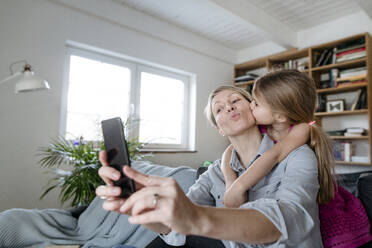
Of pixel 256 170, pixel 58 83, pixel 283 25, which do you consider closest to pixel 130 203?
pixel 256 170

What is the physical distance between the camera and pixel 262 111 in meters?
1.00

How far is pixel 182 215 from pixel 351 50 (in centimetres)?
382

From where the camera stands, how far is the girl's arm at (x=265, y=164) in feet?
2.85

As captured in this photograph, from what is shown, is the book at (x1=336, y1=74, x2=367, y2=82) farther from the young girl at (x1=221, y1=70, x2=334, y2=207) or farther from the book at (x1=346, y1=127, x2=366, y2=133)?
the young girl at (x1=221, y1=70, x2=334, y2=207)

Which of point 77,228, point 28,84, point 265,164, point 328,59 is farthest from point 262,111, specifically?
point 328,59

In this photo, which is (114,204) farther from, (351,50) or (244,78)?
(244,78)

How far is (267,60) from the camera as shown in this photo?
4273 millimetres

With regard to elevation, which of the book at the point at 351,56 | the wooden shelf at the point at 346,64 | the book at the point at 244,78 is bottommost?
the wooden shelf at the point at 346,64

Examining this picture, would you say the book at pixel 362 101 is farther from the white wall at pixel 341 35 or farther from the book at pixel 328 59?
the book at pixel 328 59

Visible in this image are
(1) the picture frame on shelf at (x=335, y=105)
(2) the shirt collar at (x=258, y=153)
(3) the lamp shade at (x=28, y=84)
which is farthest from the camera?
(1) the picture frame on shelf at (x=335, y=105)

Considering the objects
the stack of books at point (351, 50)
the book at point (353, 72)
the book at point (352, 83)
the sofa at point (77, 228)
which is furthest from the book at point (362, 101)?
the sofa at point (77, 228)

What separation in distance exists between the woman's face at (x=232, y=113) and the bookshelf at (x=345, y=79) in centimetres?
265

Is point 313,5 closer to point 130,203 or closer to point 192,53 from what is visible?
point 192,53

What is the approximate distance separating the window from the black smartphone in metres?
2.03
